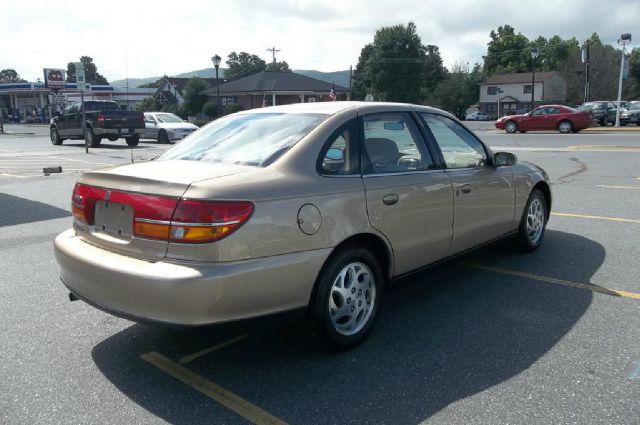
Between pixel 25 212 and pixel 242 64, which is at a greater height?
pixel 242 64

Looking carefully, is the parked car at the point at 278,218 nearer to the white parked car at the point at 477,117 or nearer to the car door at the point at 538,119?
the car door at the point at 538,119

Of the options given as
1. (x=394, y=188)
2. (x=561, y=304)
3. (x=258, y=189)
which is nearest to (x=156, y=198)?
(x=258, y=189)

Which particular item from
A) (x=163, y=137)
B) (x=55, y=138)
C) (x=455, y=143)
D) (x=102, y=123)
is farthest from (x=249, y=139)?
(x=55, y=138)

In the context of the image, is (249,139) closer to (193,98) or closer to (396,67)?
(193,98)

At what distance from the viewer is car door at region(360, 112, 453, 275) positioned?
12.4 ft

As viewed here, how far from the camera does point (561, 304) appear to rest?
14.4 ft

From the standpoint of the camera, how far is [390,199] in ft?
12.5

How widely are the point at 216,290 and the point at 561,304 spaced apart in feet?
9.52

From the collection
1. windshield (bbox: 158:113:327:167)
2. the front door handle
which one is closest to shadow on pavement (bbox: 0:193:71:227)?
windshield (bbox: 158:113:327:167)

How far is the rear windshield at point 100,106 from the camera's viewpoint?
23.2 meters

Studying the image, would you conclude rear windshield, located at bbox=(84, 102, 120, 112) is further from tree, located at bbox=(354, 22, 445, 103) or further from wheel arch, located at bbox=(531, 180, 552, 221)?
tree, located at bbox=(354, 22, 445, 103)

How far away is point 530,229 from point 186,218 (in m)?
4.06

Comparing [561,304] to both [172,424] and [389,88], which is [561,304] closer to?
[172,424]

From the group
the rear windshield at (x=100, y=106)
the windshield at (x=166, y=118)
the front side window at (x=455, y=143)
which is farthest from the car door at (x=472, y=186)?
the windshield at (x=166, y=118)
